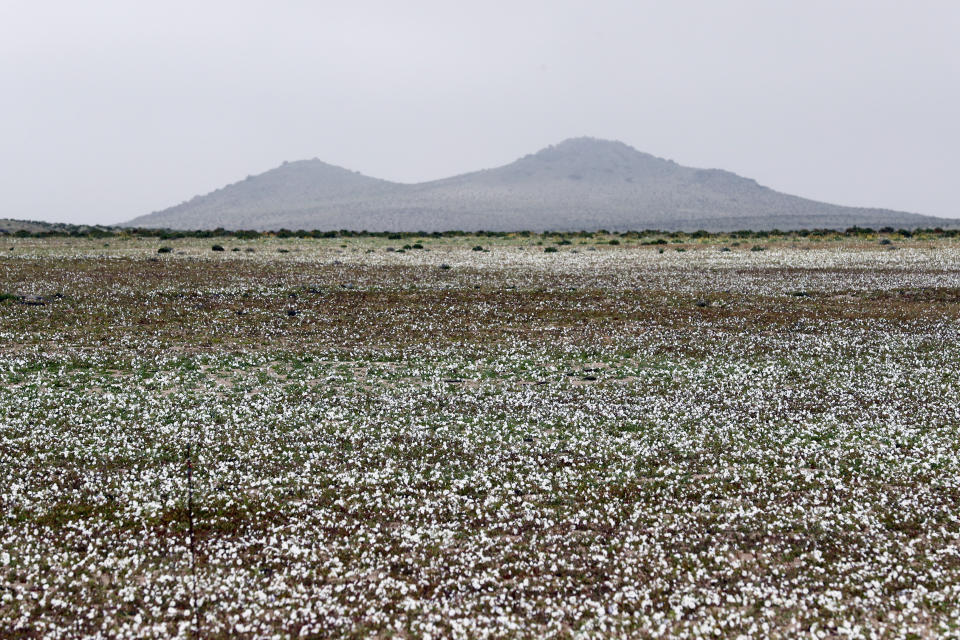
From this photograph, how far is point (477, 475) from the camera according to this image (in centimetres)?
1261

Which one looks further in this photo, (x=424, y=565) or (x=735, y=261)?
(x=735, y=261)

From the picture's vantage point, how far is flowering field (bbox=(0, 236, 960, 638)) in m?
8.76

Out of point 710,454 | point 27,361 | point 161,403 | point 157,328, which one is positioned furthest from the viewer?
point 157,328

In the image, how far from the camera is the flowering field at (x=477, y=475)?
8758 millimetres

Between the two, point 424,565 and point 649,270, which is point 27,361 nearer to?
point 424,565

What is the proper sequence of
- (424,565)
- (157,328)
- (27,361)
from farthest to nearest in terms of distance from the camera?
(157,328), (27,361), (424,565)

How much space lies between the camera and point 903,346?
23078 millimetres

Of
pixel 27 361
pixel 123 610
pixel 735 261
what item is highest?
pixel 735 261

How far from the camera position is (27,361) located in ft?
67.4

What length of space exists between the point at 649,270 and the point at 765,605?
39.3m

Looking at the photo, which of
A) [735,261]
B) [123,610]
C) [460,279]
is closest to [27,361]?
[123,610]

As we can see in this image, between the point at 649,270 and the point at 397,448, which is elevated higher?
the point at 649,270

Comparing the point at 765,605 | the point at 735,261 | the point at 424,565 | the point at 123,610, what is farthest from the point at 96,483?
the point at 735,261

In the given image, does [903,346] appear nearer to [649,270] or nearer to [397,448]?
[397,448]
